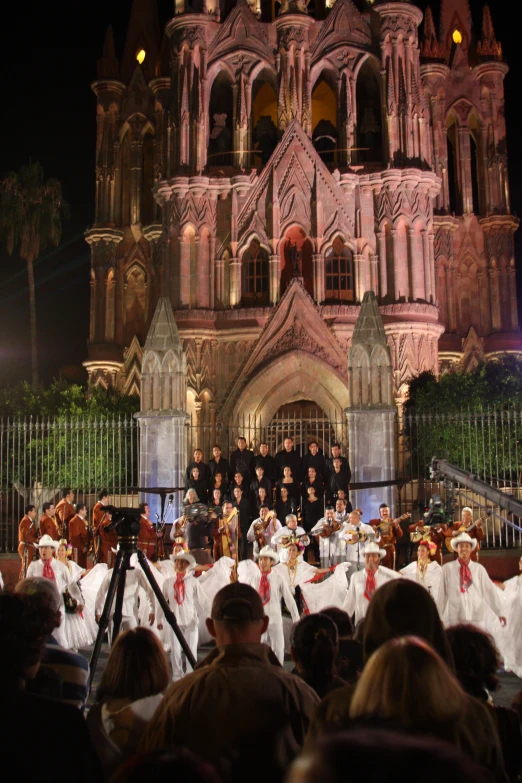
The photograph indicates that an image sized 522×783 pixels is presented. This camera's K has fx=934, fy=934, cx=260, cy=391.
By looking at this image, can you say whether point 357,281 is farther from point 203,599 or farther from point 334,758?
point 334,758

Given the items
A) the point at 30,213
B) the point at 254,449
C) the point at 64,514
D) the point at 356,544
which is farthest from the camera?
the point at 30,213

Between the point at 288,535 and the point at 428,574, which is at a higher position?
the point at 288,535

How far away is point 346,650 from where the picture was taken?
241 inches

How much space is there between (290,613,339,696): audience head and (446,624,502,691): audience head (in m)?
0.73

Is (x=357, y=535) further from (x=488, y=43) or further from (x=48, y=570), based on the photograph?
(x=488, y=43)

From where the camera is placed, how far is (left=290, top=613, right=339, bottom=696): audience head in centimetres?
496

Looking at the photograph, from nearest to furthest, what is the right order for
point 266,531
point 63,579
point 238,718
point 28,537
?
point 238,718 < point 63,579 < point 266,531 < point 28,537

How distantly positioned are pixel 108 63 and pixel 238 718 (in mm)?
39917

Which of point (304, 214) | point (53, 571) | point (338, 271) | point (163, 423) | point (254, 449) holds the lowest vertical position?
point (53, 571)

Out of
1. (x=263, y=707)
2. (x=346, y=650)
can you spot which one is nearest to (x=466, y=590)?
(x=346, y=650)

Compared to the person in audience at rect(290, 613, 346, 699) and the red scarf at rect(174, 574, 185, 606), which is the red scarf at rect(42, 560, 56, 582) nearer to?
the red scarf at rect(174, 574, 185, 606)

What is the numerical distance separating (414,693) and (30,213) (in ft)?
139

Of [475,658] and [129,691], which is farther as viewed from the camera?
[475,658]

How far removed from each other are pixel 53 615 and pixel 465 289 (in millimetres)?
34169
